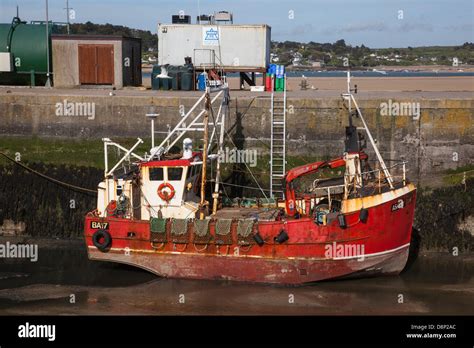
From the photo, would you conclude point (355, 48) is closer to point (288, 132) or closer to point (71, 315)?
point (288, 132)

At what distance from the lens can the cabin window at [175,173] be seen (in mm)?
18406

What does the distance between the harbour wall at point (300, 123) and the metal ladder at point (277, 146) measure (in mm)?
217

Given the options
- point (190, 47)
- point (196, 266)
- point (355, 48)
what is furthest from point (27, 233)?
point (355, 48)

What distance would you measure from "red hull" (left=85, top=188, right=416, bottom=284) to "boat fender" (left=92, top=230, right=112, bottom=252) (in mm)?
124

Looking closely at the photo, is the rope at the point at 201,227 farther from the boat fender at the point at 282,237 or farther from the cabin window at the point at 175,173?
the boat fender at the point at 282,237

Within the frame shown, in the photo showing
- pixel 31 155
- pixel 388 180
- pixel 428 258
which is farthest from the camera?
pixel 31 155

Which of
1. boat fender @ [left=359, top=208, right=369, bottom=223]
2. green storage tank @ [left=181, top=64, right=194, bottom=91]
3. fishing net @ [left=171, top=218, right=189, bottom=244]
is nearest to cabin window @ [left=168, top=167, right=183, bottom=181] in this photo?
fishing net @ [left=171, top=218, right=189, bottom=244]

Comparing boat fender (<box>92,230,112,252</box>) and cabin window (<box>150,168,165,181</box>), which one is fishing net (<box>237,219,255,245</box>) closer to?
cabin window (<box>150,168,165,181</box>)

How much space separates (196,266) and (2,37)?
15.1 metres

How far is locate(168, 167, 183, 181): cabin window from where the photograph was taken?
60.4 feet

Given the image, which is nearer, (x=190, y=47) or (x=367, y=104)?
(x=367, y=104)
